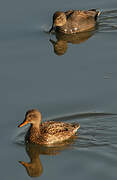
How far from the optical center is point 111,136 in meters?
12.2

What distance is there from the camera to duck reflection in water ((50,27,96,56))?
16516 mm

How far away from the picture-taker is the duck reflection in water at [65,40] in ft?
54.2

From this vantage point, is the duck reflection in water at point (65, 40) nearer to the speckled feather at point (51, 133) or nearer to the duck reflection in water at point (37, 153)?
the speckled feather at point (51, 133)

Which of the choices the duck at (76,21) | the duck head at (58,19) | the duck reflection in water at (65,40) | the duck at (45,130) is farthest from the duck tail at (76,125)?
the duck at (76,21)

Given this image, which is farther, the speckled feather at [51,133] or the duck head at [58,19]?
the duck head at [58,19]

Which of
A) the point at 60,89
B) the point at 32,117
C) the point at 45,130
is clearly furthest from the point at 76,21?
the point at 32,117

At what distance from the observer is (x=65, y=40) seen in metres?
17.5

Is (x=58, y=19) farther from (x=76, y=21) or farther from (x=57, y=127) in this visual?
→ (x=57, y=127)

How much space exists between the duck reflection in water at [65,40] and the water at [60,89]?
12cm

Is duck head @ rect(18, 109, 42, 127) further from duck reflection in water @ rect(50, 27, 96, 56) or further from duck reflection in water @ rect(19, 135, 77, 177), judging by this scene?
duck reflection in water @ rect(50, 27, 96, 56)

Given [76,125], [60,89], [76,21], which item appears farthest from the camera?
[76,21]

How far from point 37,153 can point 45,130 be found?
1.81 feet

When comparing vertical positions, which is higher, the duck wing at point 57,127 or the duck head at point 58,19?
the duck head at point 58,19

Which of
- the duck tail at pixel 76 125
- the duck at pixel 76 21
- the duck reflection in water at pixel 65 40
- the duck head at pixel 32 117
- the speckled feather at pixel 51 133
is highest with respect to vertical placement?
the duck at pixel 76 21
